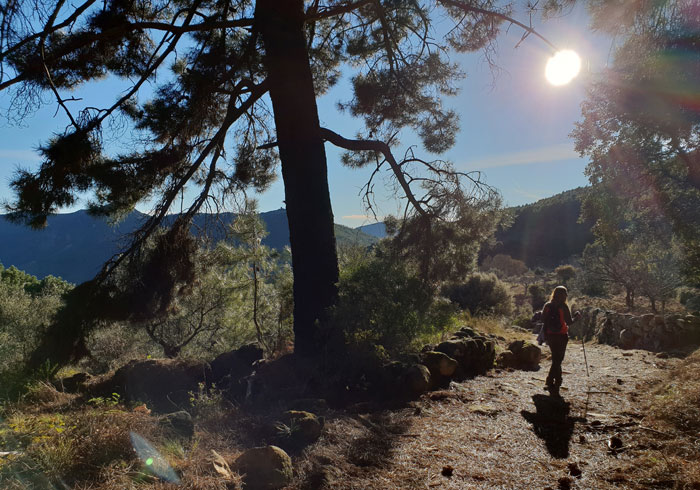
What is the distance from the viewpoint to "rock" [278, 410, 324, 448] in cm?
309

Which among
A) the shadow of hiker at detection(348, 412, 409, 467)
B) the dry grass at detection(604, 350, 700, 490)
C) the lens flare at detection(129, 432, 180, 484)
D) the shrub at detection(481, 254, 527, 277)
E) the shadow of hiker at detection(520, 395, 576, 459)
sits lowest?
the shadow of hiker at detection(520, 395, 576, 459)

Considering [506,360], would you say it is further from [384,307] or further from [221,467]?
[221,467]

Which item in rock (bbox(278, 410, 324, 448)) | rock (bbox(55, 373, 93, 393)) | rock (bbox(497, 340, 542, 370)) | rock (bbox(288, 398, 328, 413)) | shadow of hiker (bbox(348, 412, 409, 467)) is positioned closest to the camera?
shadow of hiker (bbox(348, 412, 409, 467))

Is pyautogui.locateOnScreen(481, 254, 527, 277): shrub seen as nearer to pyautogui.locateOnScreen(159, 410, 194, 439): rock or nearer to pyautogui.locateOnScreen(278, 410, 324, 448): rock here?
pyautogui.locateOnScreen(278, 410, 324, 448): rock

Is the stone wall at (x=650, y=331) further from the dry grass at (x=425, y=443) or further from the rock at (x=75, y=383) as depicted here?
the rock at (x=75, y=383)

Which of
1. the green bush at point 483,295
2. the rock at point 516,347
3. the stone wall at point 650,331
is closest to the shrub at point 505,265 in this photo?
the green bush at point 483,295

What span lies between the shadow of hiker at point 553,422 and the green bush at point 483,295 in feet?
38.8

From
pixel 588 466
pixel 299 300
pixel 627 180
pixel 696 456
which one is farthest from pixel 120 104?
pixel 627 180

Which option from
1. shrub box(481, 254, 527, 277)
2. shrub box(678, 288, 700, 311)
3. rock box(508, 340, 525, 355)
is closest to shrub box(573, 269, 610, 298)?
shrub box(678, 288, 700, 311)

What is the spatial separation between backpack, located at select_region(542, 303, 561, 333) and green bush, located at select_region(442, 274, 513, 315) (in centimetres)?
1063

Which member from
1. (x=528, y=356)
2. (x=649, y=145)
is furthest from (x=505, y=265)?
(x=528, y=356)

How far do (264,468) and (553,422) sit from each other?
2955 millimetres

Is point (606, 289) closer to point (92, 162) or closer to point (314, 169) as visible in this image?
point (314, 169)

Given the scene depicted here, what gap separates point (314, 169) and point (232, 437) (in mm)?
3634
